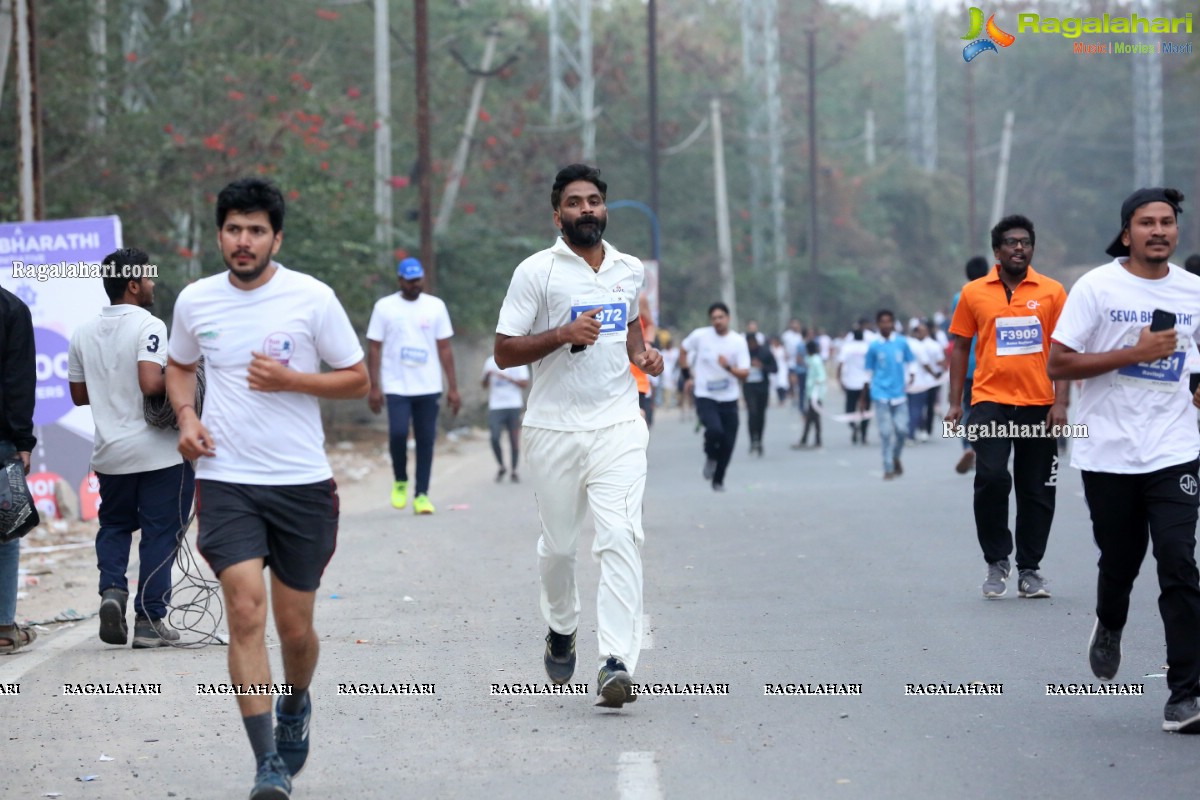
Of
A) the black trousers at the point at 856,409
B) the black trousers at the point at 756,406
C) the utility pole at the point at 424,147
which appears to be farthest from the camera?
the black trousers at the point at 856,409

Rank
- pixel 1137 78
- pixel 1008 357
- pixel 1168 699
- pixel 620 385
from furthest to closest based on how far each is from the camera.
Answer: pixel 1137 78 → pixel 1008 357 → pixel 620 385 → pixel 1168 699

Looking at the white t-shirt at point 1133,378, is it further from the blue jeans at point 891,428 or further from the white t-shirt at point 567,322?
the blue jeans at point 891,428

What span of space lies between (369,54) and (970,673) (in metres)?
33.5

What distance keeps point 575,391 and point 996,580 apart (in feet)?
12.0

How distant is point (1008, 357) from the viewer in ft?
30.8

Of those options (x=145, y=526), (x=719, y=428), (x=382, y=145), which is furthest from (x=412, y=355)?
(x=382, y=145)

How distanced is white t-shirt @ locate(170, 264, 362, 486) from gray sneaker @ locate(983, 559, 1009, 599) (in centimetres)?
503

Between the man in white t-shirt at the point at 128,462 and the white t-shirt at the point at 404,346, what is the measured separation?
542 cm

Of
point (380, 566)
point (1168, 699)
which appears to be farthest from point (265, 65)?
point (1168, 699)

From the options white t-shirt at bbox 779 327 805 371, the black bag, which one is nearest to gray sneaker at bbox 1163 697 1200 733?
the black bag

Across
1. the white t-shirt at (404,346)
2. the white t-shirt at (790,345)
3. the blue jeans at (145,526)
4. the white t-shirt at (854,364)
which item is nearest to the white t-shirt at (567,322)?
the blue jeans at (145,526)

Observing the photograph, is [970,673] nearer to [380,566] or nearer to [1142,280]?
[1142,280]

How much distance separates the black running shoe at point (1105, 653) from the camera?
653 centimetres

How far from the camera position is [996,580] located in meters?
9.34
